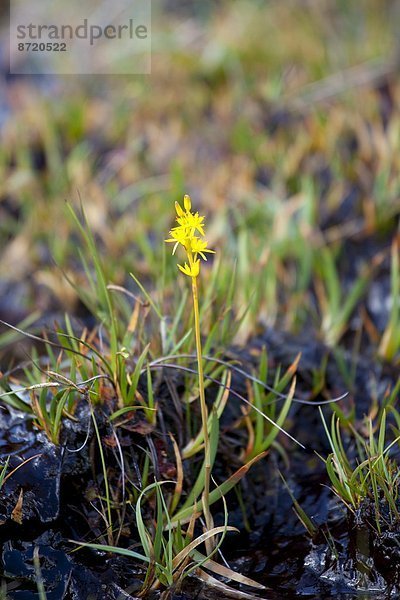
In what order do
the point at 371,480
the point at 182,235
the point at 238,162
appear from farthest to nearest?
the point at 238,162 → the point at 371,480 → the point at 182,235

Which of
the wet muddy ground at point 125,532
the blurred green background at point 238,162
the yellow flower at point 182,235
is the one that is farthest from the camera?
the blurred green background at point 238,162

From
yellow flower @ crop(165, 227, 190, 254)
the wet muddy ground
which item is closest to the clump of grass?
the wet muddy ground

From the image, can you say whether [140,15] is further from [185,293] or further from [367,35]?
[185,293]

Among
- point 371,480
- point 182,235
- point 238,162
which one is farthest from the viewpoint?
point 238,162

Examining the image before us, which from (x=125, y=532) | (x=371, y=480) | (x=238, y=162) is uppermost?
(x=238, y=162)

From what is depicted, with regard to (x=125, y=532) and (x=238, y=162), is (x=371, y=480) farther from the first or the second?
(x=238, y=162)

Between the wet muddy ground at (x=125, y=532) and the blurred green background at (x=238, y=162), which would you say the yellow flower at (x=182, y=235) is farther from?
the blurred green background at (x=238, y=162)

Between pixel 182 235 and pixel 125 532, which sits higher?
pixel 182 235

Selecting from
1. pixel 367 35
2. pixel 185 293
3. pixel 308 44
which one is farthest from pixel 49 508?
pixel 367 35

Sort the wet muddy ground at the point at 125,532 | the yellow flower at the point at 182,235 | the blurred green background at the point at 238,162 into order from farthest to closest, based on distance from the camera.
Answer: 1. the blurred green background at the point at 238,162
2. the wet muddy ground at the point at 125,532
3. the yellow flower at the point at 182,235

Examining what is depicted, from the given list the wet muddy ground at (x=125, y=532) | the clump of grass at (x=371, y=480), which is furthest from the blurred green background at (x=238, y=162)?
the clump of grass at (x=371, y=480)

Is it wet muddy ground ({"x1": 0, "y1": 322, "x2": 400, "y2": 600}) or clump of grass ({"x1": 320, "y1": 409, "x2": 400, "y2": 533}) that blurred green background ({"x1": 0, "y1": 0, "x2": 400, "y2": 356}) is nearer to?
wet muddy ground ({"x1": 0, "y1": 322, "x2": 400, "y2": 600})

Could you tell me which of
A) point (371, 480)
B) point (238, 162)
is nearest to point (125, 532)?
point (371, 480)
